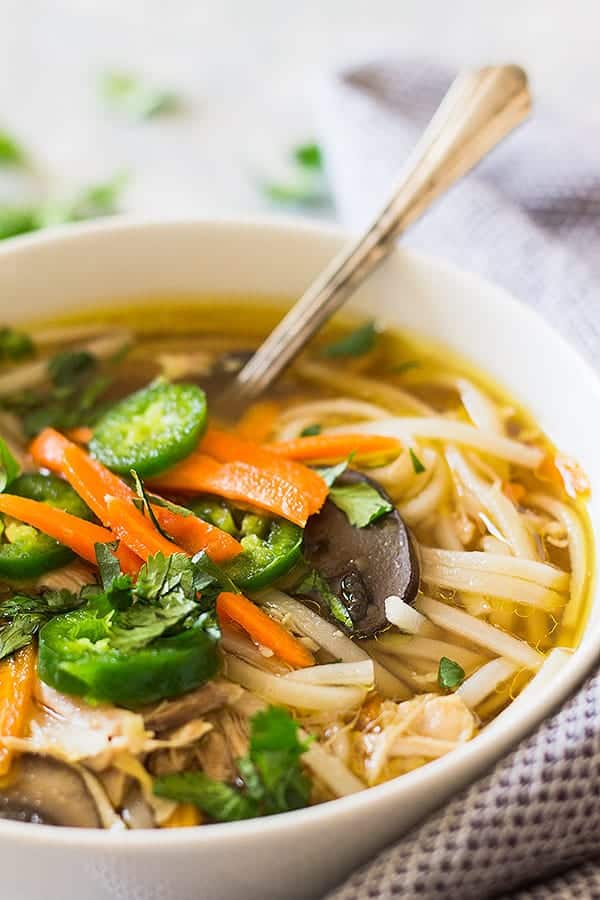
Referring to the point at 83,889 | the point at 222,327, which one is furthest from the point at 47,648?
the point at 222,327

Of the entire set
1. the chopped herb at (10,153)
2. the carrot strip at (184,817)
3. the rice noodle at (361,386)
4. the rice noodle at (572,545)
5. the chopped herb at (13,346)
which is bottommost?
the chopped herb at (10,153)

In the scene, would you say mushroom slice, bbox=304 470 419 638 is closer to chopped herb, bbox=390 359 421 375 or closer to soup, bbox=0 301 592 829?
soup, bbox=0 301 592 829

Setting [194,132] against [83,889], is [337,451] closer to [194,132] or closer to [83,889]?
[83,889]

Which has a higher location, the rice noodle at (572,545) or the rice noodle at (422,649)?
the rice noodle at (572,545)

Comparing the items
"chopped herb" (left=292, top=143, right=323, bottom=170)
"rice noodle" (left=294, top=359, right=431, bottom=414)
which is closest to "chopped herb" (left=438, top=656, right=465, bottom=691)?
"rice noodle" (left=294, top=359, right=431, bottom=414)

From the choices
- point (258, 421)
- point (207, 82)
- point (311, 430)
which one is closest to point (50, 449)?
point (258, 421)

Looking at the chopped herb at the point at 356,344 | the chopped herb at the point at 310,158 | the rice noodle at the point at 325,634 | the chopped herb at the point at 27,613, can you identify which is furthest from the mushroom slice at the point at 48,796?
the chopped herb at the point at 310,158

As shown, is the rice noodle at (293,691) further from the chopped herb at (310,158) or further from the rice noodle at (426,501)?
the chopped herb at (310,158)
